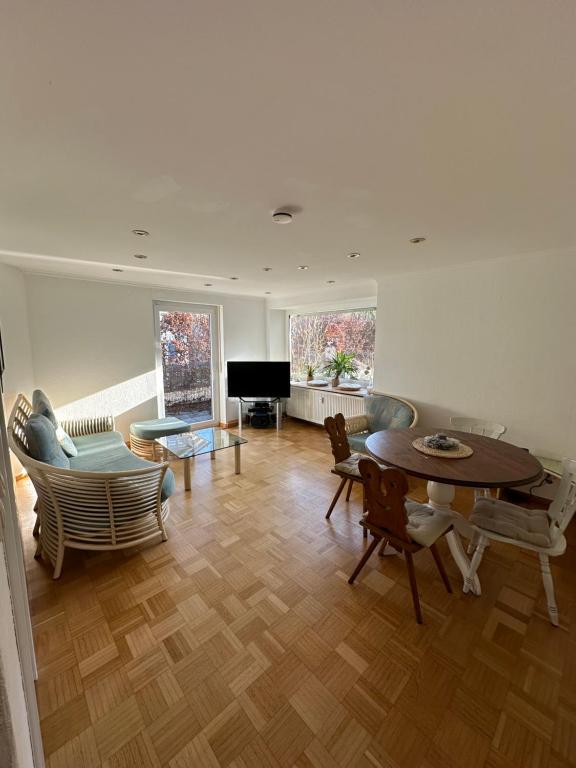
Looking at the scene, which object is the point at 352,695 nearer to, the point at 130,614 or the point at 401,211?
the point at 130,614

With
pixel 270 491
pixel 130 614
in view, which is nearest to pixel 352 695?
pixel 130 614

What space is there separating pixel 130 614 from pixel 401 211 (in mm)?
2872

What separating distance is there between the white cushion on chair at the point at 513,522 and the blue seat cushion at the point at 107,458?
2.19m

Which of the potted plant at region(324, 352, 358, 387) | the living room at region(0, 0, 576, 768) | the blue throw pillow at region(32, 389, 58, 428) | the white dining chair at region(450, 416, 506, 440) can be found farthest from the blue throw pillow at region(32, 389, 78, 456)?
the white dining chair at region(450, 416, 506, 440)

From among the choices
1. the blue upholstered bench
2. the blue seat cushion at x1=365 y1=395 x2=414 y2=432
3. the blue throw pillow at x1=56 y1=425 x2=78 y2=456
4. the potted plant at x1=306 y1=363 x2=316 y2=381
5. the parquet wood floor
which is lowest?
the parquet wood floor

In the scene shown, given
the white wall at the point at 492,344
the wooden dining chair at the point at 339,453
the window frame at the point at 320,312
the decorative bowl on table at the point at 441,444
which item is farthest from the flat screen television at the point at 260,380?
the decorative bowl on table at the point at 441,444

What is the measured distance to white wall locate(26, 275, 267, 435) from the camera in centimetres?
373

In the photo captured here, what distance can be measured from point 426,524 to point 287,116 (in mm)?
2132

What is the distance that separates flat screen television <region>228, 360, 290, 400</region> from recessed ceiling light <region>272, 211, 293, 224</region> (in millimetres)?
3211

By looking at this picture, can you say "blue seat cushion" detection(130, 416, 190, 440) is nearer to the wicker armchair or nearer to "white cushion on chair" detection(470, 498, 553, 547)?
the wicker armchair

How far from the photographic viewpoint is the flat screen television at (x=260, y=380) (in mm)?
5105

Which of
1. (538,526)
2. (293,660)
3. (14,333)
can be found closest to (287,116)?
(293,660)

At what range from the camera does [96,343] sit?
4.10 m

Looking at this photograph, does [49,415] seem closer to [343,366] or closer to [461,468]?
[461,468]
